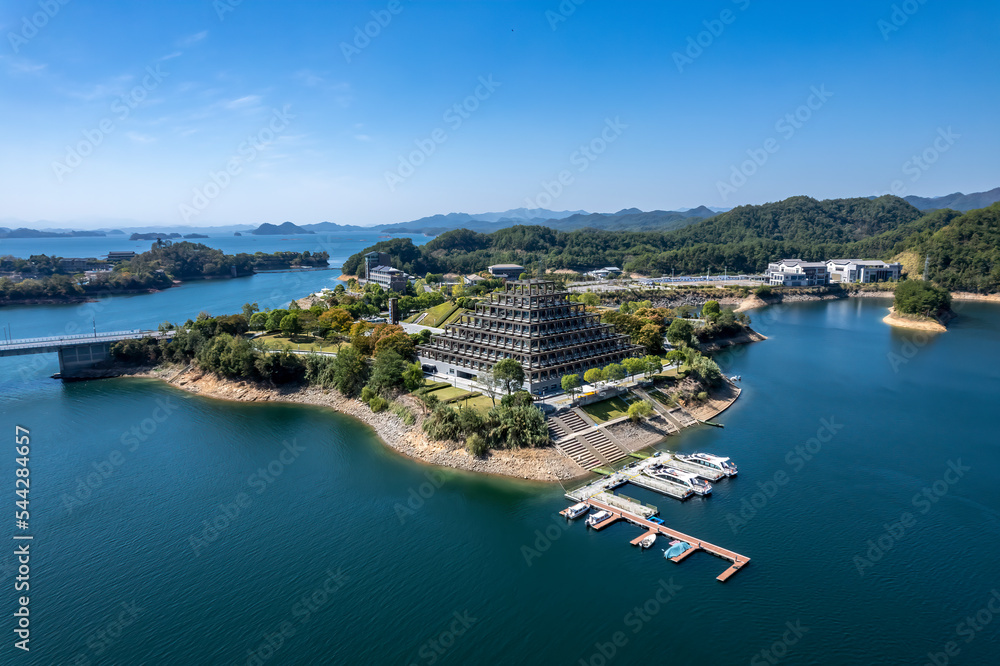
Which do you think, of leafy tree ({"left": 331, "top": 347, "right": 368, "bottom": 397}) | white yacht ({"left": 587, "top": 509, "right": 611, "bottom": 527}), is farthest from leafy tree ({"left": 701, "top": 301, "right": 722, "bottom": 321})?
white yacht ({"left": 587, "top": 509, "right": 611, "bottom": 527})

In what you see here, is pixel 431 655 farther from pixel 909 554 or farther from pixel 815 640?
pixel 909 554

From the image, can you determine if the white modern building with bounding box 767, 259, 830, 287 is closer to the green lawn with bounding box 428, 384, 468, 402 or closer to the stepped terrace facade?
the stepped terrace facade

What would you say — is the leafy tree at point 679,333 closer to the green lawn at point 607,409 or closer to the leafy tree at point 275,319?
the green lawn at point 607,409

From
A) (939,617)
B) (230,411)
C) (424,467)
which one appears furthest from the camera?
(230,411)

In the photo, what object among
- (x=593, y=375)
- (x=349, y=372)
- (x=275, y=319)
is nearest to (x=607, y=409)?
(x=593, y=375)

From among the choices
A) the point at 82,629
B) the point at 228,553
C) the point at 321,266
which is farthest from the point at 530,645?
the point at 321,266

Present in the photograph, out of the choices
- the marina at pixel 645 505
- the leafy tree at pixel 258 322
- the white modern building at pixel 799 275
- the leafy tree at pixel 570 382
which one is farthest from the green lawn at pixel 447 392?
the white modern building at pixel 799 275
